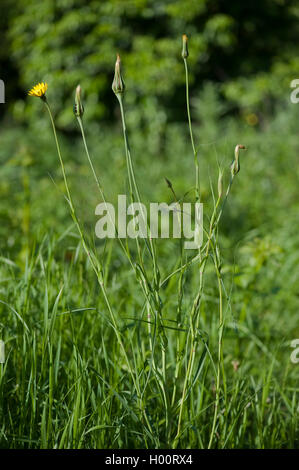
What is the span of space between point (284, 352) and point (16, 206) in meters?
1.83

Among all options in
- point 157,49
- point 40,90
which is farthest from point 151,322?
point 157,49

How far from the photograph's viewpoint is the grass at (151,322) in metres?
0.86

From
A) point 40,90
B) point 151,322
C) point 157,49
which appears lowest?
point 151,322

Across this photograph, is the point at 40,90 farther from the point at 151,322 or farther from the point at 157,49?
the point at 157,49

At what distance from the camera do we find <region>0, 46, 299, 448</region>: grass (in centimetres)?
86

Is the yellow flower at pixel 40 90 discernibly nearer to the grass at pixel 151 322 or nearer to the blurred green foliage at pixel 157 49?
the grass at pixel 151 322

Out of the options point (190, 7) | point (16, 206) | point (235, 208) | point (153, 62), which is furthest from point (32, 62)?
point (235, 208)

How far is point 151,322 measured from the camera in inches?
33.0

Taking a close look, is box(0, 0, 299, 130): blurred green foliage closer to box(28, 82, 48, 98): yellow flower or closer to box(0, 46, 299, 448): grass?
box(0, 46, 299, 448): grass

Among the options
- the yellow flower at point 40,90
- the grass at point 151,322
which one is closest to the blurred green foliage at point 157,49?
the grass at point 151,322

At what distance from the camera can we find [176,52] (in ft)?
17.5

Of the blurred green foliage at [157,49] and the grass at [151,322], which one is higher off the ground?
the blurred green foliage at [157,49]

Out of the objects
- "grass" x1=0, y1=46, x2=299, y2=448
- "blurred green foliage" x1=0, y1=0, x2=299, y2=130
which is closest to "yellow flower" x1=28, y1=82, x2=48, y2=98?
"grass" x1=0, y1=46, x2=299, y2=448

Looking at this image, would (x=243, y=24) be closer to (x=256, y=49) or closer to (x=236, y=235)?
(x=256, y=49)
